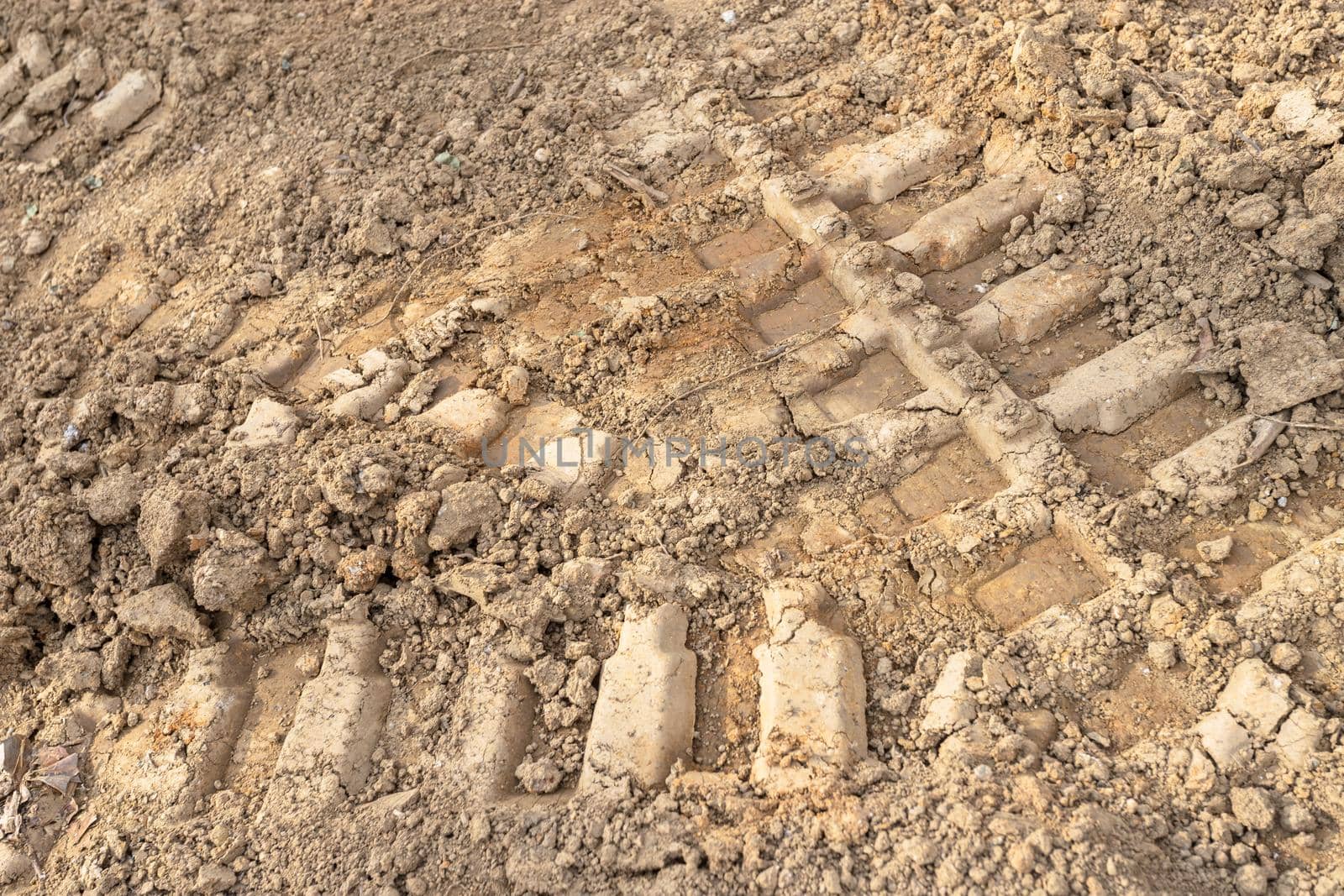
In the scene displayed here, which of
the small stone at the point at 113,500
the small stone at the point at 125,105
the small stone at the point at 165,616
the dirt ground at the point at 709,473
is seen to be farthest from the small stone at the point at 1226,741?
the small stone at the point at 125,105

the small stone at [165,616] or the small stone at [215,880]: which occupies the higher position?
the small stone at [165,616]

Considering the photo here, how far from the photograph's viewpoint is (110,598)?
3.36 metres

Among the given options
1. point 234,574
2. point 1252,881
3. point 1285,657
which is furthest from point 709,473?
point 1252,881

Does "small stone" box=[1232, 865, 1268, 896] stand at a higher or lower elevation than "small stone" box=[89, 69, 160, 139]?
lower

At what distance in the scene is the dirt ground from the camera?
2.54 m

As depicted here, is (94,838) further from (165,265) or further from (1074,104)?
(1074,104)

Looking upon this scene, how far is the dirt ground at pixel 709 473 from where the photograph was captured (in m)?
2.54

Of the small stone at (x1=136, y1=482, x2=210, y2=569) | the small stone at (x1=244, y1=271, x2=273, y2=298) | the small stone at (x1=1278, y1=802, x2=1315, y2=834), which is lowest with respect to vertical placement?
the small stone at (x1=1278, y1=802, x2=1315, y2=834)

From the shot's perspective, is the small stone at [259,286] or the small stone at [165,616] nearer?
the small stone at [165,616]

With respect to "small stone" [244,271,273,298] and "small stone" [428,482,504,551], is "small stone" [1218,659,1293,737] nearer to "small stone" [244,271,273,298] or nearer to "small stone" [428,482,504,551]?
"small stone" [428,482,504,551]

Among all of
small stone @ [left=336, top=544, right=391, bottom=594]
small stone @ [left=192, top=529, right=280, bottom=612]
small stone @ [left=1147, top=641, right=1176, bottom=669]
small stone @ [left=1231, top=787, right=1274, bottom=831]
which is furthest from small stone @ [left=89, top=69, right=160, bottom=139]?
small stone @ [left=1231, top=787, right=1274, bottom=831]

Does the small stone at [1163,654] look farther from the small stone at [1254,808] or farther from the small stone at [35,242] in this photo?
the small stone at [35,242]

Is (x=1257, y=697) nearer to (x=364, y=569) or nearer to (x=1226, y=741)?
(x=1226, y=741)

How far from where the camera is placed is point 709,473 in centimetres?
329
